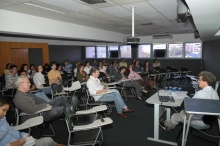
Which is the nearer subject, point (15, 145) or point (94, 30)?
point (15, 145)

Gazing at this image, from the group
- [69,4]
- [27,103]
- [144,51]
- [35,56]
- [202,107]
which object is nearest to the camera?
[202,107]

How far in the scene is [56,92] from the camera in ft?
16.9

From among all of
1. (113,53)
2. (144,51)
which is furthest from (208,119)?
(113,53)

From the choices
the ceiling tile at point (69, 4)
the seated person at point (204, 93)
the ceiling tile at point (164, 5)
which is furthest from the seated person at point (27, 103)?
the ceiling tile at point (164, 5)

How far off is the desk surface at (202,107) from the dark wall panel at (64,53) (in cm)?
1049

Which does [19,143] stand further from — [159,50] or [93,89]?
[159,50]

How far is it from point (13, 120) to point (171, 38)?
10.2 meters

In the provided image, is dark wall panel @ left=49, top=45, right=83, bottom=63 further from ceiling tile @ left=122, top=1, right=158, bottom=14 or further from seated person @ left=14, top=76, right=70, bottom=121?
seated person @ left=14, top=76, right=70, bottom=121

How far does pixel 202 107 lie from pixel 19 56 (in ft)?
31.4

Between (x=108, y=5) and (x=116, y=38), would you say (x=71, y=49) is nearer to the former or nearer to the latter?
(x=116, y=38)

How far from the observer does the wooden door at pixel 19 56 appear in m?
9.13

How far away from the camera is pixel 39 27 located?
17.9 feet

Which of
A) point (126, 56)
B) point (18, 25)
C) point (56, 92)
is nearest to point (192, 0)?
point (56, 92)

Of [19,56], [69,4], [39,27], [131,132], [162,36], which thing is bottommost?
[131,132]
